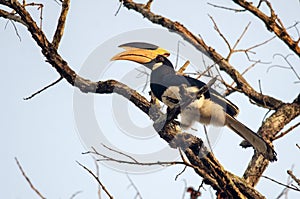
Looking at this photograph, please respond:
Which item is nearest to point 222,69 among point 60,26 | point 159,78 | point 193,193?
point 159,78

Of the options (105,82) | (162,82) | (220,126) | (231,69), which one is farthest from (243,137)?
(105,82)

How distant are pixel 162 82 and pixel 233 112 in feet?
1.87

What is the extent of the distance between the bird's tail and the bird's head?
90 centimetres

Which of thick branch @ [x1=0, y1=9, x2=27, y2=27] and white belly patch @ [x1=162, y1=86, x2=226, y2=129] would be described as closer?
thick branch @ [x1=0, y1=9, x2=27, y2=27]

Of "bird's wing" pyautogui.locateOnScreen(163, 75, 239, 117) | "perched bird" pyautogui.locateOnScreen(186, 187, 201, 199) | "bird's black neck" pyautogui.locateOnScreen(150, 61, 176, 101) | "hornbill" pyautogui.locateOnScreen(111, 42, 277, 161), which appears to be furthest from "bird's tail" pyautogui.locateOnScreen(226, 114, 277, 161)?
"perched bird" pyautogui.locateOnScreen(186, 187, 201, 199)

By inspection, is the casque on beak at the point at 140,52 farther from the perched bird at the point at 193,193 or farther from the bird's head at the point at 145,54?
the perched bird at the point at 193,193

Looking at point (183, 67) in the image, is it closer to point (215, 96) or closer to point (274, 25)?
point (215, 96)

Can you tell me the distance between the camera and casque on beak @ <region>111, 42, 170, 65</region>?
3.94m

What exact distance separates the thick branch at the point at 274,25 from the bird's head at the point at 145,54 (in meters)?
1.05

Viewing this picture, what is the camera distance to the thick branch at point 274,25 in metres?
3.13

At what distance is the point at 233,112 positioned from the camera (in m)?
3.55

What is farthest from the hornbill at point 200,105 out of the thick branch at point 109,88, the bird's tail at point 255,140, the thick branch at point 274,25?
the thick branch at point 274,25

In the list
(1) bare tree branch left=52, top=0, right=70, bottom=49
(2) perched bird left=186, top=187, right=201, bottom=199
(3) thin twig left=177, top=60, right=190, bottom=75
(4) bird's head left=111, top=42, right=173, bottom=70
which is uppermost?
(4) bird's head left=111, top=42, right=173, bottom=70

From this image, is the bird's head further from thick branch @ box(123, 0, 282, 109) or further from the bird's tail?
the bird's tail
